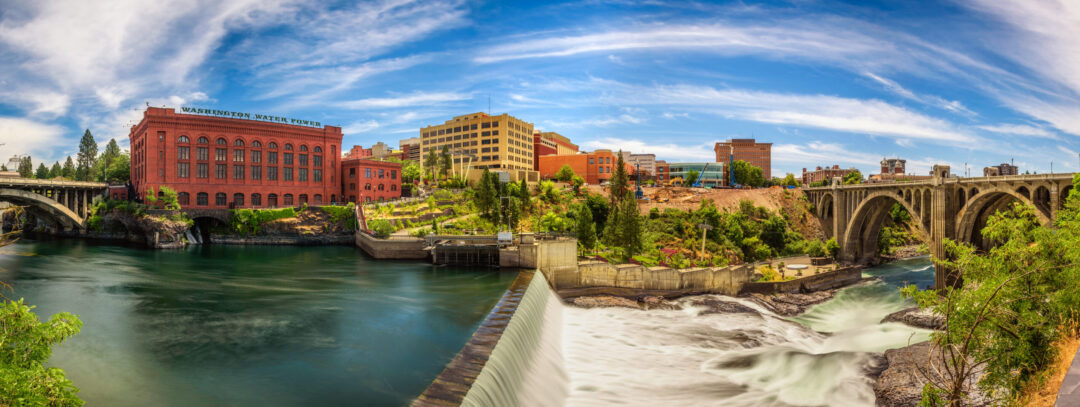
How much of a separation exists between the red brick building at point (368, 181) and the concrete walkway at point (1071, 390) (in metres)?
86.0

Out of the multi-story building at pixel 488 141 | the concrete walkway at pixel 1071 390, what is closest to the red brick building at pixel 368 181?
the multi-story building at pixel 488 141

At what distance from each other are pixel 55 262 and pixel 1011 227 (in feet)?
227

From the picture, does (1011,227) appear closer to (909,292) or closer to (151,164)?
(909,292)

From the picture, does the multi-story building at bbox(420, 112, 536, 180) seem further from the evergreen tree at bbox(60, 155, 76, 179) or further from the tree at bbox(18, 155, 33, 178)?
the tree at bbox(18, 155, 33, 178)

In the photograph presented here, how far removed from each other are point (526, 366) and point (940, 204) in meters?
45.7

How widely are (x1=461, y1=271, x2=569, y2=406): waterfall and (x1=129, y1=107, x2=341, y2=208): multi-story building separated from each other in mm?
66816

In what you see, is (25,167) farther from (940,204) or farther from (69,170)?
(940,204)

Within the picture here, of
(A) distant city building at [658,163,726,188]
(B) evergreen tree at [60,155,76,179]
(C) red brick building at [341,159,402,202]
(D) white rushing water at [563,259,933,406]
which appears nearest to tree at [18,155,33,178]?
(B) evergreen tree at [60,155,76,179]

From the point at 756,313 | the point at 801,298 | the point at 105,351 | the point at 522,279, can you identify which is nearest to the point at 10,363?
the point at 105,351

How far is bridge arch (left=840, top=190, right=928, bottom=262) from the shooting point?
63750 millimetres

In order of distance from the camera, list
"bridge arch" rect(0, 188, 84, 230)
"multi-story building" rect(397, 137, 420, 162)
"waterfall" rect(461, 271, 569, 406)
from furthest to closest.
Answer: "multi-story building" rect(397, 137, 420, 162) < "bridge arch" rect(0, 188, 84, 230) < "waterfall" rect(461, 271, 569, 406)

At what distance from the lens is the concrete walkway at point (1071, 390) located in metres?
6.18

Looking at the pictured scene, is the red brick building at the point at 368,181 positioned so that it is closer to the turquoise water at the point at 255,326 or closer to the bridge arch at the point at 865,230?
the turquoise water at the point at 255,326

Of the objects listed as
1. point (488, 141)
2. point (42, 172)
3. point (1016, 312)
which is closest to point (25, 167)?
point (42, 172)
